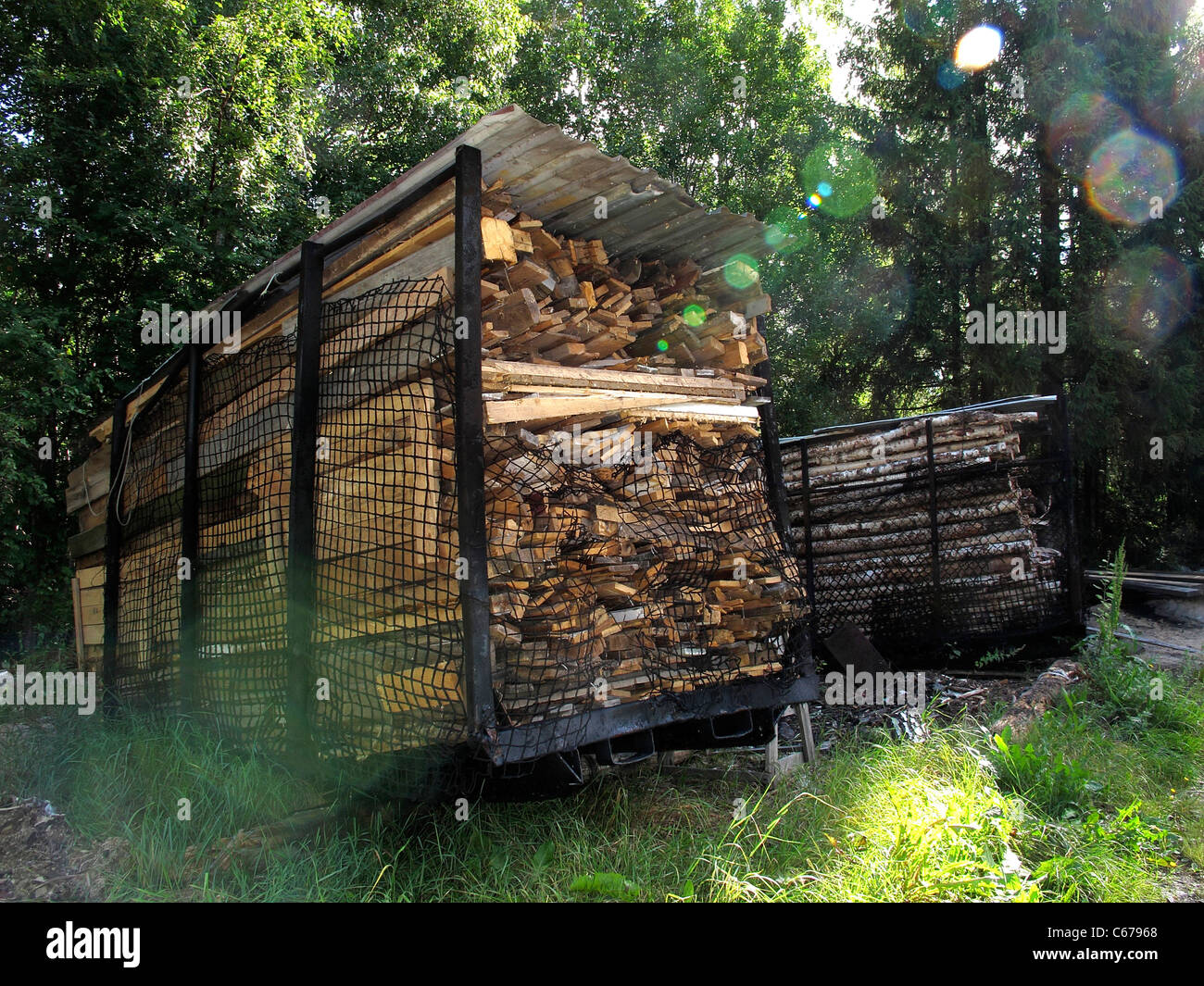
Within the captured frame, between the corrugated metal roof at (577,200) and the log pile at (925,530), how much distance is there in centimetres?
368

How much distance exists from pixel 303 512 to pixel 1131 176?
52.3 feet

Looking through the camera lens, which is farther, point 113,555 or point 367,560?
point 113,555

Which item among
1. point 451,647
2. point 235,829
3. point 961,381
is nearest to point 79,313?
point 235,829

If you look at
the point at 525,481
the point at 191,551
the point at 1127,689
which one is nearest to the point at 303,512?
the point at 525,481

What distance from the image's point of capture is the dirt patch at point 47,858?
129 inches

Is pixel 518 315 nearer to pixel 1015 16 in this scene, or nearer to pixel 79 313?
pixel 79 313

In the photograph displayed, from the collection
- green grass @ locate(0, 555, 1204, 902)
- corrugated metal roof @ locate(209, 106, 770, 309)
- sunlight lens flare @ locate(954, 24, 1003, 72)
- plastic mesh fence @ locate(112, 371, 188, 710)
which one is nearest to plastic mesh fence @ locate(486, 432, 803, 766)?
green grass @ locate(0, 555, 1204, 902)

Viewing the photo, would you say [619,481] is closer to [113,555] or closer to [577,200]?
[577,200]

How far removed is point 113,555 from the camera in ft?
19.2

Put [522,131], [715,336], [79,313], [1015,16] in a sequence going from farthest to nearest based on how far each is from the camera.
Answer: [1015,16], [79,313], [715,336], [522,131]

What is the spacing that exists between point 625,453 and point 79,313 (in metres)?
8.13

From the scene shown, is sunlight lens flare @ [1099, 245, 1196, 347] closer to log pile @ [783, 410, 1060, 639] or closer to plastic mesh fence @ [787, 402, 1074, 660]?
plastic mesh fence @ [787, 402, 1074, 660]

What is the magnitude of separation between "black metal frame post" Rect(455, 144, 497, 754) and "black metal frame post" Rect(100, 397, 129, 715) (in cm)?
391

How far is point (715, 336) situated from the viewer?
4965mm
